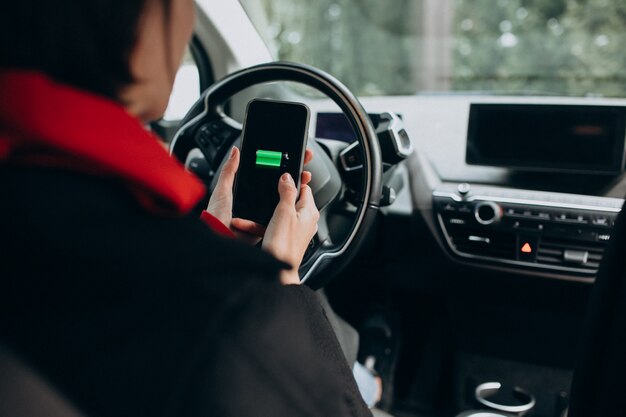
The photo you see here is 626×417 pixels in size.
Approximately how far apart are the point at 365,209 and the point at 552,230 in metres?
0.62

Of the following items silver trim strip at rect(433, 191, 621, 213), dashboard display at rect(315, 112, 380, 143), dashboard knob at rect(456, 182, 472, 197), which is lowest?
silver trim strip at rect(433, 191, 621, 213)

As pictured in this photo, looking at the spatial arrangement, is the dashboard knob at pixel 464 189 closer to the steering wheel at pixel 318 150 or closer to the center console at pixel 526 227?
the center console at pixel 526 227

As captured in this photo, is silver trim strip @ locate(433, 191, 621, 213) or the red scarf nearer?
the red scarf

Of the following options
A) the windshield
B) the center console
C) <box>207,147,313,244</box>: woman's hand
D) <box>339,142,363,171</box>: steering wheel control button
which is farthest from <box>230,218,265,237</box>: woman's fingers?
the windshield

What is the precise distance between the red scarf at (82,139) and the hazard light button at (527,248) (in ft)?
4.47

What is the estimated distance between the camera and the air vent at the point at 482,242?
5.80 feet

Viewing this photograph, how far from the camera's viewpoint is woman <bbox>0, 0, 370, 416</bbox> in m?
0.52

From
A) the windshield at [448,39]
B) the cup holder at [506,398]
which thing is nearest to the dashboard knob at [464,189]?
the cup holder at [506,398]

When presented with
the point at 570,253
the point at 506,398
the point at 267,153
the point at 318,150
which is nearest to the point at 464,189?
the point at 570,253

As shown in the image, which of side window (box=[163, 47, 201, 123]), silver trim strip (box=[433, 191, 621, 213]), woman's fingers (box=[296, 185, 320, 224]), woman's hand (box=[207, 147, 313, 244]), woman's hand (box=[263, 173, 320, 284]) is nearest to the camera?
woman's hand (box=[263, 173, 320, 284])

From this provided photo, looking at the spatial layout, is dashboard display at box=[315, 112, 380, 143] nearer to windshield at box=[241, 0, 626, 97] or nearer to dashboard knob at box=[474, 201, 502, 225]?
dashboard knob at box=[474, 201, 502, 225]

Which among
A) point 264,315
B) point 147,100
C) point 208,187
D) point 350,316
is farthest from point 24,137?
point 350,316

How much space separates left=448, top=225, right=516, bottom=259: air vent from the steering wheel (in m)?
0.43

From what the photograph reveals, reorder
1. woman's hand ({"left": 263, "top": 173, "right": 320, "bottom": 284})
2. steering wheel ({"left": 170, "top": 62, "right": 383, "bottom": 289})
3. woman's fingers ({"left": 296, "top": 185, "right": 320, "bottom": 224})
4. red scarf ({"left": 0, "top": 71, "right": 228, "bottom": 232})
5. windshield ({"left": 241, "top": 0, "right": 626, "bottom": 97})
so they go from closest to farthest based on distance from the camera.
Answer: red scarf ({"left": 0, "top": 71, "right": 228, "bottom": 232}), woman's hand ({"left": 263, "top": 173, "right": 320, "bottom": 284}), woman's fingers ({"left": 296, "top": 185, "right": 320, "bottom": 224}), steering wheel ({"left": 170, "top": 62, "right": 383, "bottom": 289}), windshield ({"left": 241, "top": 0, "right": 626, "bottom": 97})
